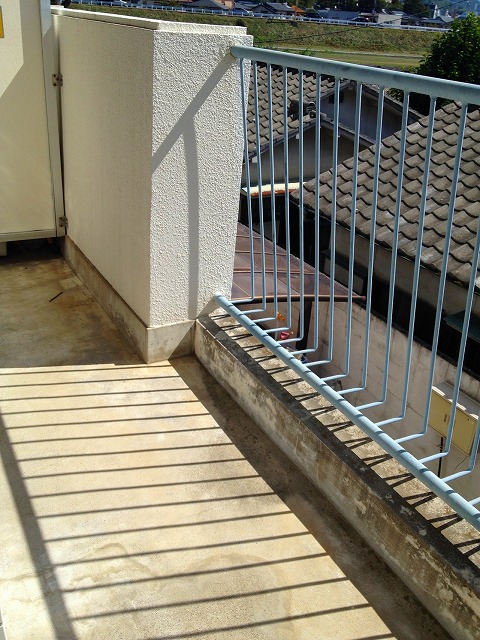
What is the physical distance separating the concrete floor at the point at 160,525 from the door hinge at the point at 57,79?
5.62ft

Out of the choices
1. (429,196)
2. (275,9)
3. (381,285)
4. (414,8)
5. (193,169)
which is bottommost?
(381,285)

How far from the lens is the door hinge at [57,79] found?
3.73m

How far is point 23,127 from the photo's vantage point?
3816 millimetres

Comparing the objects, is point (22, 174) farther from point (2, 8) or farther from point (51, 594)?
point (51, 594)

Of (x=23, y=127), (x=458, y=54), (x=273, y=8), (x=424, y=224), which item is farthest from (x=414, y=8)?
(x=23, y=127)

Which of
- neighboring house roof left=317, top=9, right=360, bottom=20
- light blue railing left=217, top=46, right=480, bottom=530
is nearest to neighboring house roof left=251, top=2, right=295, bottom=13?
neighboring house roof left=317, top=9, right=360, bottom=20

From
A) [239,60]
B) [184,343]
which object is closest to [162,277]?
[184,343]

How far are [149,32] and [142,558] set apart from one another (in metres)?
1.94

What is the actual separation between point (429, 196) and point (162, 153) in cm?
450

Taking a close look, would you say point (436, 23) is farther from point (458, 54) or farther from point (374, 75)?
point (374, 75)

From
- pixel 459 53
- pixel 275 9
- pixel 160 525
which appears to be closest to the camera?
pixel 160 525

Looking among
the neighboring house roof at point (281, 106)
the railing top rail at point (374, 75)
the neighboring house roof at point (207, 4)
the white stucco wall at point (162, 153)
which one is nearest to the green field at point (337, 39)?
the neighboring house roof at point (207, 4)

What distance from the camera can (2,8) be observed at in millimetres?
3502

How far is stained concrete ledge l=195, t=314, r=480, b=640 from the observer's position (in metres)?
1.75
